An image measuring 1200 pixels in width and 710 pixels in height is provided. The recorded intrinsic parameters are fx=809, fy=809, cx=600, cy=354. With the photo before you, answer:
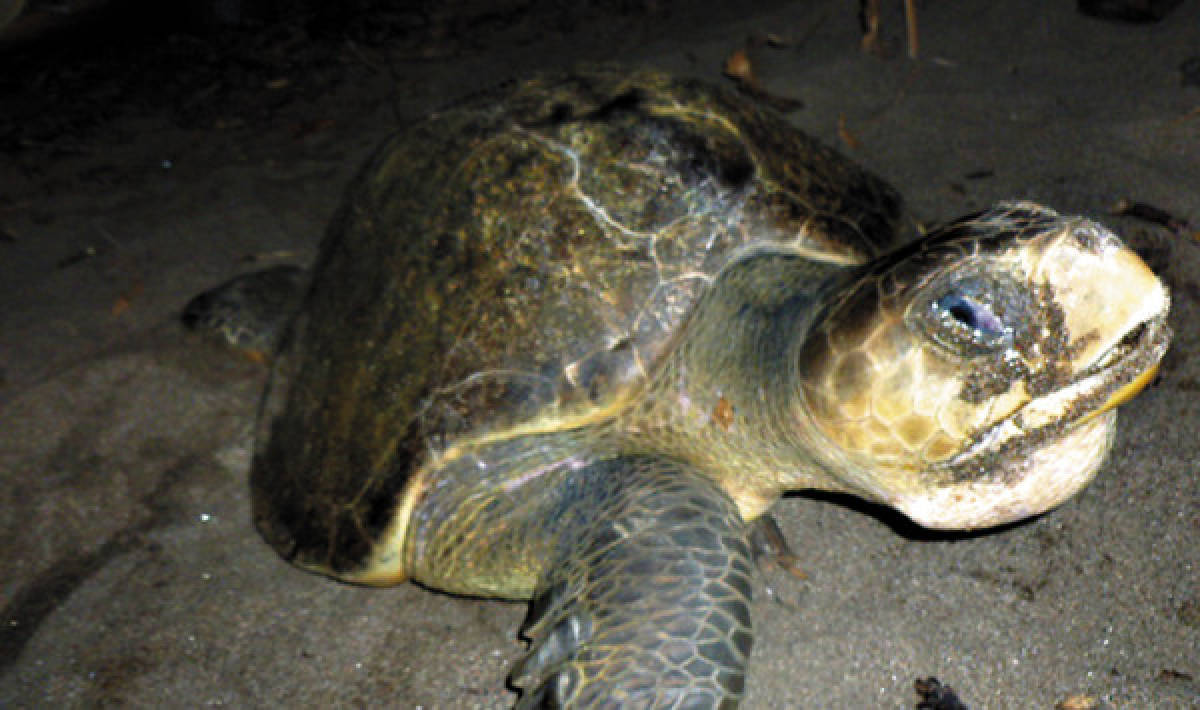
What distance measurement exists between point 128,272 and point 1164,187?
13.6 ft

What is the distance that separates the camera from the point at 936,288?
1.47m

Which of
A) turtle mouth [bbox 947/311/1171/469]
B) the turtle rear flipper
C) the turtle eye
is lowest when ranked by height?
the turtle rear flipper

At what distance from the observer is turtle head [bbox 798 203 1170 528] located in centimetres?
142

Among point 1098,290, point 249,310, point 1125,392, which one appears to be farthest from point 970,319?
point 249,310

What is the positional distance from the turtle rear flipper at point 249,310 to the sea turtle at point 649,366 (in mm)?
699

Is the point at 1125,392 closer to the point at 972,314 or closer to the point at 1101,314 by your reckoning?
the point at 1101,314

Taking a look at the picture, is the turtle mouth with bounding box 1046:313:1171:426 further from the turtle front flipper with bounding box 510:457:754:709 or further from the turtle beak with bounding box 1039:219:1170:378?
the turtle front flipper with bounding box 510:457:754:709

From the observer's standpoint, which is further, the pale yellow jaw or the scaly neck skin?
the scaly neck skin

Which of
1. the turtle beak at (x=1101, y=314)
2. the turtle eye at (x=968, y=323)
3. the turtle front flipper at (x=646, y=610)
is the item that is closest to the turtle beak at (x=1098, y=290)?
the turtle beak at (x=1101, y=314)

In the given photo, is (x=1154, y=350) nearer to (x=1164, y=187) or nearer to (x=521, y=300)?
(x=521, y=300)

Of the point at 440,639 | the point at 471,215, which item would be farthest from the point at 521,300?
the point at 440,639

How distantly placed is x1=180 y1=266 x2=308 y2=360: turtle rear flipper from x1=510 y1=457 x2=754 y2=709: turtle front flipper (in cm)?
182

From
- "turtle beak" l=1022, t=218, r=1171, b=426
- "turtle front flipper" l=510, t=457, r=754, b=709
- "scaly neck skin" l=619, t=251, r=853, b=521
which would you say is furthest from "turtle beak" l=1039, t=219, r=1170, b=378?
"turtle front flipper" l=510, t=457, r=754, b=709

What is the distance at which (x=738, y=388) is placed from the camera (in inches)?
76.3
